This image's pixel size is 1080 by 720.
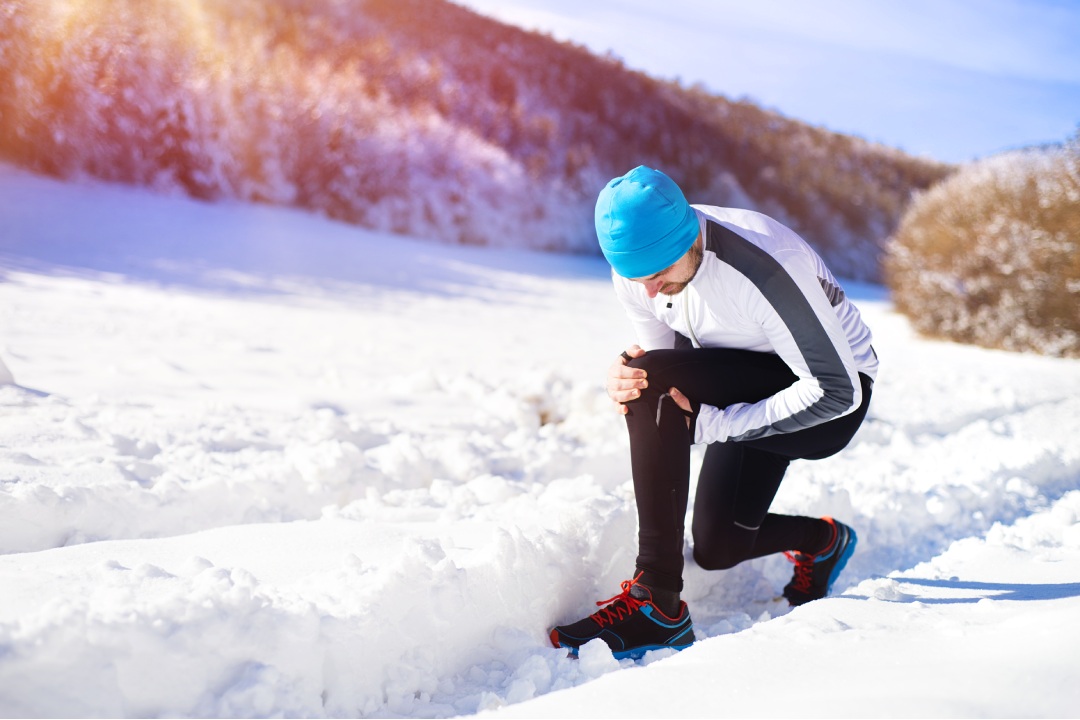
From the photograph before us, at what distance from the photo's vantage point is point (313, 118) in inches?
495

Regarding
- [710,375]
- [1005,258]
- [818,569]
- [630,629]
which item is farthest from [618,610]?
[1005,258]

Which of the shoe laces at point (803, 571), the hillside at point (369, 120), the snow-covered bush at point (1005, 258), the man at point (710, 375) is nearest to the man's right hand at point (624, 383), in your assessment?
the man at point (710, 375)

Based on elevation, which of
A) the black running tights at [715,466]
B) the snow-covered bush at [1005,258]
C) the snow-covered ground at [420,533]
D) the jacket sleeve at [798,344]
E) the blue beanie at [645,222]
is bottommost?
the snow-covered ground at [420,533]

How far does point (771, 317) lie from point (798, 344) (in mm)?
96

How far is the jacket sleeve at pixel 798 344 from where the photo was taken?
2012 mm

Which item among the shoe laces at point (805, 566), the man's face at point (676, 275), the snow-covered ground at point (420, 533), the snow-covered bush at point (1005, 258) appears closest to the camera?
the snow-covered ground at point (420, 533)

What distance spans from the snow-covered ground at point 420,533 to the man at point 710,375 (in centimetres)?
20

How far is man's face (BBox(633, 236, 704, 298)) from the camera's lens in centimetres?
209

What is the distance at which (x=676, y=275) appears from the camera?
6.97ft

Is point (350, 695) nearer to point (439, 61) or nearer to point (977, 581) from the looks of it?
point (977, 581)

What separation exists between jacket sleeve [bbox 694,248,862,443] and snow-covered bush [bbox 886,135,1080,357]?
715 centimetres

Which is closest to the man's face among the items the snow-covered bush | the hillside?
the snow-covered bush

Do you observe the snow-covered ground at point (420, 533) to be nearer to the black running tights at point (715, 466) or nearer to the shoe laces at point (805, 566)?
the shoe laces at point (805, 566)

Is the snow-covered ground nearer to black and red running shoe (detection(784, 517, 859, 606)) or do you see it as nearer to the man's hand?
black and red running shoe (detection(784, 517, 859, 606))
